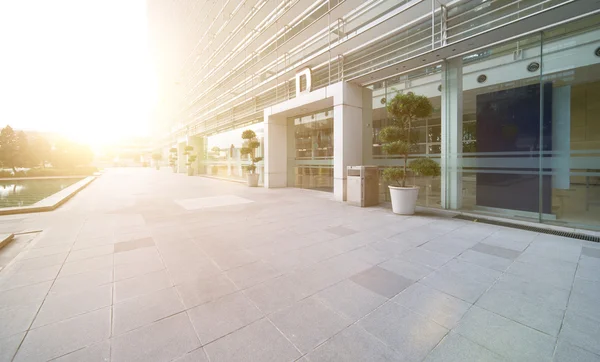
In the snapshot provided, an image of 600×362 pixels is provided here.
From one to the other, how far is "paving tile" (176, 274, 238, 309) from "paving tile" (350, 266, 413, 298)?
1605 mm

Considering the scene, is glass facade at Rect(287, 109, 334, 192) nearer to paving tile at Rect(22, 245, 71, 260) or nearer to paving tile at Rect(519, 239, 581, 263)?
paving tile at Rect(519, 239, 581, 263)

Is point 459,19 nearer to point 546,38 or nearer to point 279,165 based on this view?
point 546,38

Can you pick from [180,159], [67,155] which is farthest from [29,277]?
[67,155]

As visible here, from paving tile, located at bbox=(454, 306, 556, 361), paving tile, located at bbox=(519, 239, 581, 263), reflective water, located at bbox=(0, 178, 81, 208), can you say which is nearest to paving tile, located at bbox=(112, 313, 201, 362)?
paving tile, located at bbox=(454, 306, 556, 361)

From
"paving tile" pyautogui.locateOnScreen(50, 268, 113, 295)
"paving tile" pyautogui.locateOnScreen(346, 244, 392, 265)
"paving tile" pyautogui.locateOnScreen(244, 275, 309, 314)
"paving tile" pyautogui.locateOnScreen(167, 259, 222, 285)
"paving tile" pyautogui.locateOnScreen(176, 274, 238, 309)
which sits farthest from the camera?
"paving tile" pyautogui.locateOnScreen(346, 244, 392, 265)

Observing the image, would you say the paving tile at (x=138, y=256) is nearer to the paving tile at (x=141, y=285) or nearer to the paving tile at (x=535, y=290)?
the paving tile at (x=141, y=285)

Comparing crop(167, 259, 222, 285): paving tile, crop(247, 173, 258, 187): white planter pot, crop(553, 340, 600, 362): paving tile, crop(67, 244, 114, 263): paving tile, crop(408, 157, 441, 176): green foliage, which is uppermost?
crop(408, 157, 441, 176): green foliage

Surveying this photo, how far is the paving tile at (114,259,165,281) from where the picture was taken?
132 inches

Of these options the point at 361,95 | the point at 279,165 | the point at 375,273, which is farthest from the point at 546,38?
the point at 279,165

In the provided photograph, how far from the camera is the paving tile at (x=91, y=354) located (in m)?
1.89

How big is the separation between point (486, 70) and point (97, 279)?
980 centimetres

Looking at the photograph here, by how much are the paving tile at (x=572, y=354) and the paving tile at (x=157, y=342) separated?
2.88 metres

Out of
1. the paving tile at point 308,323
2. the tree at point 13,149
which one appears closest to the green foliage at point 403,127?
the paving tile at point 308,323

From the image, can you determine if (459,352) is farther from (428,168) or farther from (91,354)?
(428,168)
